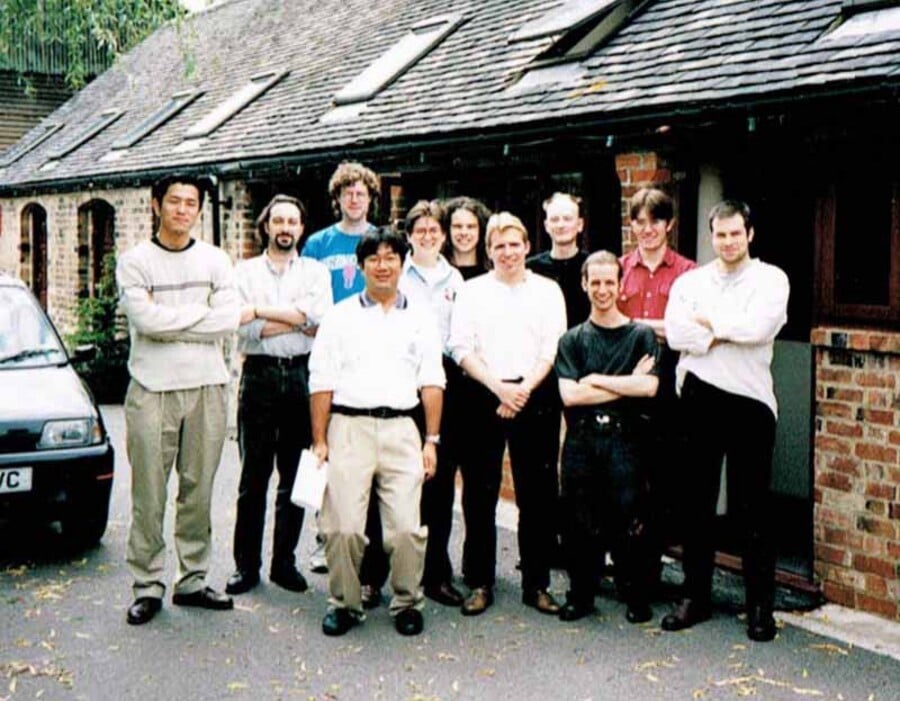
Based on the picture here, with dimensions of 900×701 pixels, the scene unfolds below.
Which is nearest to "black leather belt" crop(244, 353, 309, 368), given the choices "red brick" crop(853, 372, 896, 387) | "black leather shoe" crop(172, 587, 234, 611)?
"black leather shoe" crop(172, 587, 234, 611)

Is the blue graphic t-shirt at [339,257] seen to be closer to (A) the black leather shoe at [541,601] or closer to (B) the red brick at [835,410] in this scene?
(A) the black leather shoe at [541,601]

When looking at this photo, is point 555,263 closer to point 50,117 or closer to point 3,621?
point 3,621

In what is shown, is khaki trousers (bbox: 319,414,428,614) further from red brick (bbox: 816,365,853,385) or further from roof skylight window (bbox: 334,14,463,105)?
roof skylight window (bbox: 334,14,463,105)

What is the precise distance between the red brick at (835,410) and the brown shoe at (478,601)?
6.34 feet

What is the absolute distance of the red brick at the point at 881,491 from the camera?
5.75 m

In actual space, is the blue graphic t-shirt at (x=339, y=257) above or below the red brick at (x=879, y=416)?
above

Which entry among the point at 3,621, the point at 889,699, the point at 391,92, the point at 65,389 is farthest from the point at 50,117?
the point at 889,699

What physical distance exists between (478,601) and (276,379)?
1.55 m

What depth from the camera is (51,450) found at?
6.82 meters

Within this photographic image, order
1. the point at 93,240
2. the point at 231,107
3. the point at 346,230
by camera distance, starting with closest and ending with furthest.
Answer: the point at 346,230
the point at 231,107
the point at 93,240

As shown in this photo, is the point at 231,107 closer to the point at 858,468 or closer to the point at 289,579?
the point at 289,579

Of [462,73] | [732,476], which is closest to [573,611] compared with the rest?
[732,476]

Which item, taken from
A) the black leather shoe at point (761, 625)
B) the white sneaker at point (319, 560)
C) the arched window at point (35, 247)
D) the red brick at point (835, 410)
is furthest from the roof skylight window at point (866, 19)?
the arched window at point (35, 247)

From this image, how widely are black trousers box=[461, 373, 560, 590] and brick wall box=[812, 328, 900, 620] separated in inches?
54.7
